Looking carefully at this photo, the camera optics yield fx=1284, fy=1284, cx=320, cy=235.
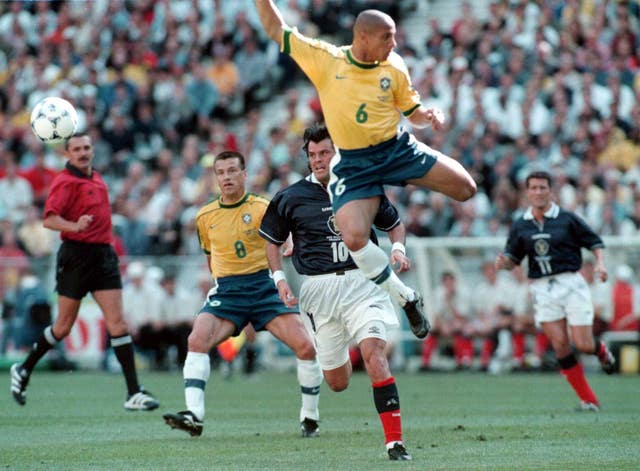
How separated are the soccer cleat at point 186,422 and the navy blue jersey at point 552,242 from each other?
14.9 ft

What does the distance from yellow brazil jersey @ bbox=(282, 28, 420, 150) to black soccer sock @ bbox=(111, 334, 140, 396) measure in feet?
15.2

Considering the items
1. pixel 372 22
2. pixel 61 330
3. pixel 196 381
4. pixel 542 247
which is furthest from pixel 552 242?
pixel 372 22

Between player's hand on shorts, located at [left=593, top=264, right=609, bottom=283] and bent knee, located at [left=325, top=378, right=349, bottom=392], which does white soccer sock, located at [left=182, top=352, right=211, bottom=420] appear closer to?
bent knee, located at [left=325, top=378, right=349, bottom=392]

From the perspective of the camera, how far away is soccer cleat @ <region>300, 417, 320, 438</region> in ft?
34.4

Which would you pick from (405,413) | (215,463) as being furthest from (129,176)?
(215,463)

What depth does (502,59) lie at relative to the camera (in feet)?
73.4

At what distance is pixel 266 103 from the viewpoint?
84.0 ft

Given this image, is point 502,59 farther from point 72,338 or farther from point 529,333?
point 72,338

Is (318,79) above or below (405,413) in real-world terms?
above

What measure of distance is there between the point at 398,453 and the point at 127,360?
4.83 metres

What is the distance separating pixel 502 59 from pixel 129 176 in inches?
289

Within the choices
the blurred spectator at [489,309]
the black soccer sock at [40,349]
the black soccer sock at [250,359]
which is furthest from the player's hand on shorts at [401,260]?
the blurred spectator at [489,309]

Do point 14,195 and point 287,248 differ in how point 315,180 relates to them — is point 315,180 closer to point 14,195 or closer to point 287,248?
point 287,248

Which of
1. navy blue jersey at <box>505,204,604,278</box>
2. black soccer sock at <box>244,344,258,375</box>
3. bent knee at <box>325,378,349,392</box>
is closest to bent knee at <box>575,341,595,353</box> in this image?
navy blue jersey at <box>505,204,604,278</box>
